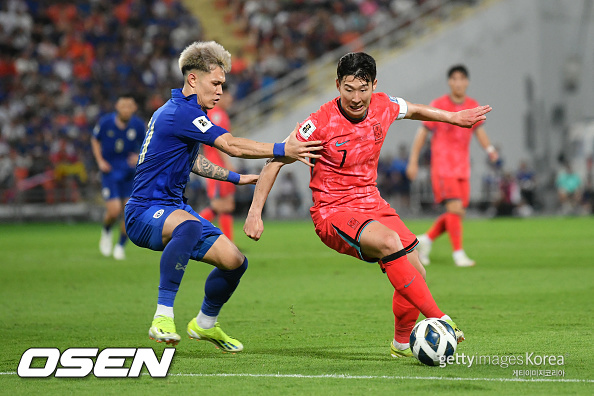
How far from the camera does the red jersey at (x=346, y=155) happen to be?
6523mm

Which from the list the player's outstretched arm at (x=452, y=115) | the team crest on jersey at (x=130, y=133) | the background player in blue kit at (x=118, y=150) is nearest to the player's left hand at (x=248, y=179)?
the player's outstretched arm at (x=452, y=115)

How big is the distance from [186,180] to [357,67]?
1.63m

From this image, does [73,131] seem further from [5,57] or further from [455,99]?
[455,99]

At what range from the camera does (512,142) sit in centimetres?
2888

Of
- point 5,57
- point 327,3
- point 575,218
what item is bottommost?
point 575,218

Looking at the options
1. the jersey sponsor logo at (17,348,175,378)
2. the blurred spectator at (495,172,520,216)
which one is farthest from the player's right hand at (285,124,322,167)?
the blurred spectator at (495,172,520,216)

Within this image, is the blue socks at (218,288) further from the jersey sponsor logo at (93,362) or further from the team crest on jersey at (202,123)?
the team crest on jersey at (202,123)

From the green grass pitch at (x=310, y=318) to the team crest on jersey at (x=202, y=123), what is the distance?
1694mm

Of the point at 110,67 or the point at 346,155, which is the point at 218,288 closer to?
the point at 346,155

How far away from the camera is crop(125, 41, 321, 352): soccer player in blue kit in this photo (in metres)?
6.41

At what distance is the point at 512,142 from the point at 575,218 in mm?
4940

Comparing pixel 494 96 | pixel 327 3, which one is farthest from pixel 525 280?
pixel 327 3

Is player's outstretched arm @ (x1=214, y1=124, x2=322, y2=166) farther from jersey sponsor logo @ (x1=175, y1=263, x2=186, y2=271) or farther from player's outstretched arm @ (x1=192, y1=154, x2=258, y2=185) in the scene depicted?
jersey sponsor logo @ (x1=175, y1=263, x2=186, y2=271)

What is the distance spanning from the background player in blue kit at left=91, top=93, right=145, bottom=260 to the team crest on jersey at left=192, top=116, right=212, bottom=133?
7.92 metres
